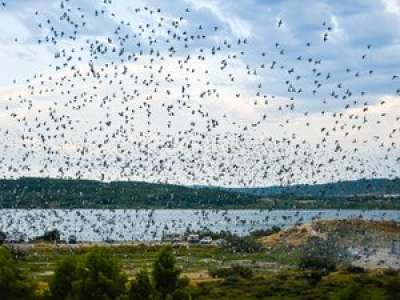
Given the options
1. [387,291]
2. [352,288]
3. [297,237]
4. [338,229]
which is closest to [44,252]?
[297,237]

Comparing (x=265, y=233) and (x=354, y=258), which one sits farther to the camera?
(x=265, y=233)

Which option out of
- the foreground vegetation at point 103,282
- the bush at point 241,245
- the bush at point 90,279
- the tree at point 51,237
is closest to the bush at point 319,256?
the bush at point 241,245

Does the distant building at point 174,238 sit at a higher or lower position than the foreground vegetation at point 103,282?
lower

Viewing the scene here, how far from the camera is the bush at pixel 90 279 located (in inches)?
1887

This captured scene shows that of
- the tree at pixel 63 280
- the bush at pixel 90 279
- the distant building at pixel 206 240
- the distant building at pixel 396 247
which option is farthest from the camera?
the distant building at pixel 206 240

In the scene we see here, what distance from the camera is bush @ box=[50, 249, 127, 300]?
157 ft

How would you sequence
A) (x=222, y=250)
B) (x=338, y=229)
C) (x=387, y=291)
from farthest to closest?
(x=338, y=229)
(x=222, y=250)
(x=387, y=291)

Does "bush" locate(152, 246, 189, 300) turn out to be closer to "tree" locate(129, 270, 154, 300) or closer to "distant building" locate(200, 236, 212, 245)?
"tree" locate(129, 270, 154, 300)

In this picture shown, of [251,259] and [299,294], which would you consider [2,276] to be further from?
[251,259]

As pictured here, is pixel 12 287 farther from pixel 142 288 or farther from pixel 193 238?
pixel 193 238

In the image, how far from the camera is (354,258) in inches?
4419

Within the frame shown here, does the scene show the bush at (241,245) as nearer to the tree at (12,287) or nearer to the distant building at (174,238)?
the distant building at (174,238)

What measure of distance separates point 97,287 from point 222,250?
269 ft

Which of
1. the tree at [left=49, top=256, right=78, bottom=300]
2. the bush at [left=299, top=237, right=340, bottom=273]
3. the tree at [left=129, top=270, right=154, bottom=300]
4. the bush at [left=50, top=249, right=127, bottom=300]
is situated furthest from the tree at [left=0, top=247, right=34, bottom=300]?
the bush at [left=299, top=237, right=340, bottom=273]
